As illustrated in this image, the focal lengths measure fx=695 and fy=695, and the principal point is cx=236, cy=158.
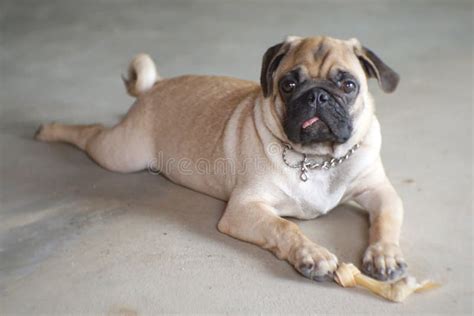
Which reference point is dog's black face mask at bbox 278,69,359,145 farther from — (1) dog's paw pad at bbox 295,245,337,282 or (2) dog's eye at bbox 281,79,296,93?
(1) dog's paw pad at bbox 295,245,337,282

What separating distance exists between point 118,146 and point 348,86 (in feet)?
3.84

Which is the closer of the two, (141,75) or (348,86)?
(348,86)

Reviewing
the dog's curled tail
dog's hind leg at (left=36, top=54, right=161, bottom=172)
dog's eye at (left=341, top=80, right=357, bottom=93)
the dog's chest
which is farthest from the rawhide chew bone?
the dog's curled tail

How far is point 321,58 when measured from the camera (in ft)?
8.18

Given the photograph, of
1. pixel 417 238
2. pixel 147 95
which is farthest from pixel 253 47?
pixel 417 238

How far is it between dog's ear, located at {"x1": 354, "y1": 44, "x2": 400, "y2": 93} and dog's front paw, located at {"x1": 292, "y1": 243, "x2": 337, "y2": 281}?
0.66 m

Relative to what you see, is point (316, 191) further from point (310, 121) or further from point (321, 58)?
point (321, 58)

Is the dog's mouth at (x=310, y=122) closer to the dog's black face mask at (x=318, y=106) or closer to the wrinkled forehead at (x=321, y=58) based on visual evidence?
the dog's black face mask at (x=318, y=106)

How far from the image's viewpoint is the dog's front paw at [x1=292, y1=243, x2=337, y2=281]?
231 centimetres

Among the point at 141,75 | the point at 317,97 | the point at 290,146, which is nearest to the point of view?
the point at 317,97

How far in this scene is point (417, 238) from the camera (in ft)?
8.60

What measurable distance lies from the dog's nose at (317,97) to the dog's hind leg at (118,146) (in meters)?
0.97

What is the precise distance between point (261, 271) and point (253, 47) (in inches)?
111

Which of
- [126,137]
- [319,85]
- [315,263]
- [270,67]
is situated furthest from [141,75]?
[315,263]
